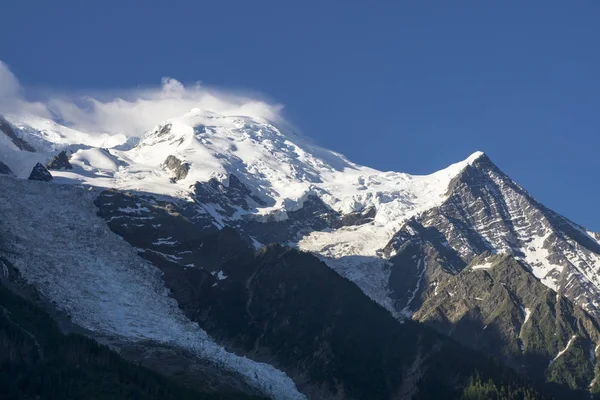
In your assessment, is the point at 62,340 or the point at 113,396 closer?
the point at 113,396

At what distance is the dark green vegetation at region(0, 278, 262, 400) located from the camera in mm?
162750

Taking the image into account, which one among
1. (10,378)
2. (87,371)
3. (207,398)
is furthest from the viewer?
(207,398)

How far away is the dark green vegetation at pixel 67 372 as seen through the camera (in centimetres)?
16275

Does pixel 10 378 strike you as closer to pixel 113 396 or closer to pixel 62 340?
pixel 113 396

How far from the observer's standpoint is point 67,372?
17538 cm

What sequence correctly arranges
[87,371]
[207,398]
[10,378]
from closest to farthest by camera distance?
1. [10,378]
2. [87,371]
3. [207,398]

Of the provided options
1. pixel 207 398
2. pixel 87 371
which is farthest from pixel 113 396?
pixel 207 398

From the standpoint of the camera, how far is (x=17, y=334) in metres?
188

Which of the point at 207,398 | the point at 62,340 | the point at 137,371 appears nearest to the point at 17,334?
the point at 62,340

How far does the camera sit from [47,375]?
169375 millimetres

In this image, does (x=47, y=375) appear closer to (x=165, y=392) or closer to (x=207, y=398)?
(x=165, y=392)

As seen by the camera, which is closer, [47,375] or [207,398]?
[47,375]

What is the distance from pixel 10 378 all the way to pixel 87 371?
19453mm

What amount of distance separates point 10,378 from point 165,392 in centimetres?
3273
